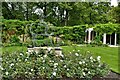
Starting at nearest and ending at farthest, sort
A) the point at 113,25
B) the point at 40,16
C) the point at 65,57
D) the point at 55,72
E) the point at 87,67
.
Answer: the point at 55,72 < the point at 87,67 < the point at 65,57 < the point at 40,16 < the point at 113,25

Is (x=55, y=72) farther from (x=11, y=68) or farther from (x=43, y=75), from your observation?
(x=11, y=68)

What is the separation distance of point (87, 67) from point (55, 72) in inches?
14.1

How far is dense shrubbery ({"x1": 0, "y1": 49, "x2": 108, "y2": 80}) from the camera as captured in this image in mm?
2160

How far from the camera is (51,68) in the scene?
7.37 ft

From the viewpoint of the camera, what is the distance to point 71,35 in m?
5.04

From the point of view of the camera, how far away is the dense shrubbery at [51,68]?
2160 mm

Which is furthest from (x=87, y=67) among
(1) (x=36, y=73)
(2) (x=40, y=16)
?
(2) (x=40, y=16)

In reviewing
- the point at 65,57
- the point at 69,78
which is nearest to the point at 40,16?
the point at 65,57

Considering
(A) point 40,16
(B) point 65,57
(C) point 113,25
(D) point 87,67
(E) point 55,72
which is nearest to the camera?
(E) point 55,72

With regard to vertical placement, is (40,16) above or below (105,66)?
above

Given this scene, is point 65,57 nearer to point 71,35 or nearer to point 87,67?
point 87,67

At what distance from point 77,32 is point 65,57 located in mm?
2459

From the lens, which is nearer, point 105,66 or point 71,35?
point 105,66

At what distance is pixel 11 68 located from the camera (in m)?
2.21
